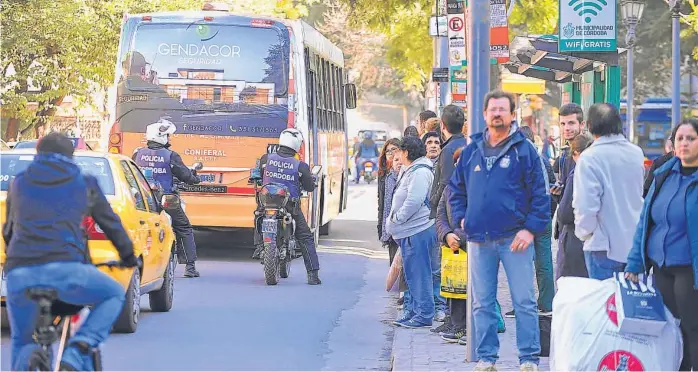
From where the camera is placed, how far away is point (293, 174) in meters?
16.1

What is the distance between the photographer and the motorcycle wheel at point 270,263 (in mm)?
15688

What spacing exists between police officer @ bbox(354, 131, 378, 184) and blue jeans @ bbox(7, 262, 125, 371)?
136 feet

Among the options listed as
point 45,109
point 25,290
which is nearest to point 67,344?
point 25,290

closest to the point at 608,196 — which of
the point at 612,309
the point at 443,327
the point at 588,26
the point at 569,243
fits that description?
the point at 569,243

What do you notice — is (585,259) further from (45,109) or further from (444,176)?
(45,109)

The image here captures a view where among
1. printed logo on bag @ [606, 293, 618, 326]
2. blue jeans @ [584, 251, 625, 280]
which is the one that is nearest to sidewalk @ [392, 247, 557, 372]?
blue jeans @ [584, 251, 625, 280]

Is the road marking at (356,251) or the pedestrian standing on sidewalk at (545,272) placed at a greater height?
the pedestrian standing on sidewalk at (545,272)

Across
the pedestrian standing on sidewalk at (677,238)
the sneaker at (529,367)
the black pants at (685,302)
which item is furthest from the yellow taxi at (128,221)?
the black pants at (685,302)

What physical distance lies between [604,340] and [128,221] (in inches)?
187

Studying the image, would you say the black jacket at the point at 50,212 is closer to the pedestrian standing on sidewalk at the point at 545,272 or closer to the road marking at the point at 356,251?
the pedestrian standing on sidewalk at the point at 545,272

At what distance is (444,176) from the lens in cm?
1106

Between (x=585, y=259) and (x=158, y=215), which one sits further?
(x=158, y=215)

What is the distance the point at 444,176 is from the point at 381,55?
6066cm

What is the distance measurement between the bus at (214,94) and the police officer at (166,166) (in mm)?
2188
